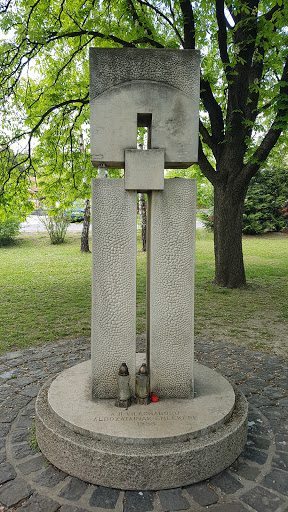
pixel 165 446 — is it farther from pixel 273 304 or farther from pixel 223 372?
pixel 273 304

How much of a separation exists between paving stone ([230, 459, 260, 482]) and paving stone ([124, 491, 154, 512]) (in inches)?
28.8

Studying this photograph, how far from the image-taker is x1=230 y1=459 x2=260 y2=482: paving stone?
9.22 ft

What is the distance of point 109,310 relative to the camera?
331 cm

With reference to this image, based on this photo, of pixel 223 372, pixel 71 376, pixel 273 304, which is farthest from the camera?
pixel 273 304

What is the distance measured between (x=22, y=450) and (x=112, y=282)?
1621 millimetres

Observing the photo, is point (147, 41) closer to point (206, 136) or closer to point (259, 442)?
point (206, 136)

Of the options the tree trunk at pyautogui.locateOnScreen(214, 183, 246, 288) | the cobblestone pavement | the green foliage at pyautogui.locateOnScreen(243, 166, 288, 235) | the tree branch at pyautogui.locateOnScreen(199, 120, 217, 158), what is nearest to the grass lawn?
the tree trunk at pyautogui.locateOnScreen(214, 183, 246, 288)

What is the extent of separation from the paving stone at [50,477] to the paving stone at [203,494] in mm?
958

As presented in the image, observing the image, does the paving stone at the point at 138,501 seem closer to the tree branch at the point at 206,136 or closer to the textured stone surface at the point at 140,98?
the textured stone surface at the point at 140,98

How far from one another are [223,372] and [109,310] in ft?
7.58

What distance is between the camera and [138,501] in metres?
2.54

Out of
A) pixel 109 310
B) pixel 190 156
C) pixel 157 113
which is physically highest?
pixel 157 113

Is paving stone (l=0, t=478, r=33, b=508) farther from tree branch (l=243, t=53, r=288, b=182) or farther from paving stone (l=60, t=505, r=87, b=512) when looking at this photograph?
tree branch (l=243, t=53, r=288, b=182)

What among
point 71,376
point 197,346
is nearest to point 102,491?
point 71,376
